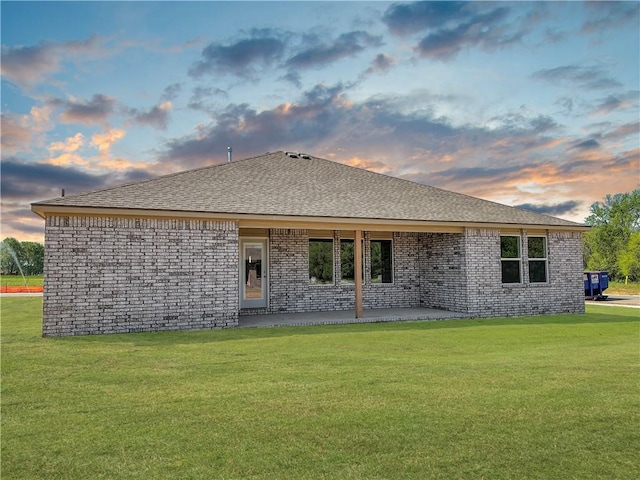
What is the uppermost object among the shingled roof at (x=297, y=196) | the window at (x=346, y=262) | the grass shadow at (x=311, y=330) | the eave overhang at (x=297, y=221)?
the shingled roof at (x=297, y=196)

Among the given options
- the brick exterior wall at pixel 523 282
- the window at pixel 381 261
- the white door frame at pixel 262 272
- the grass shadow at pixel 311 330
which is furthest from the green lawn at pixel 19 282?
the brick exterior wall at pixel 523 282

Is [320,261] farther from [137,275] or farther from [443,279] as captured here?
[137,275]

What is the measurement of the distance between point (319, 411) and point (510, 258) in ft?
39.1

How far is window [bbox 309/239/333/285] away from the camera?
14.7 metres

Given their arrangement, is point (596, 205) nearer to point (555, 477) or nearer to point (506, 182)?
point (506, 182)

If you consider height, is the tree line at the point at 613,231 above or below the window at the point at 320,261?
above

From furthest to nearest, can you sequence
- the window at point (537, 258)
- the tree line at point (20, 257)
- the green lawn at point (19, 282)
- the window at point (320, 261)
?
the tree line at point (20, 257) < the green lawn at point (19, 282) < the window at point (537, 258) < the window at point (320, 261)

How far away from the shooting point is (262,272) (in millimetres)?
14273

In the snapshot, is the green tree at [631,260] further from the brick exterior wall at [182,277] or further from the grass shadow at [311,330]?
the brick exterior wall at [182,277]

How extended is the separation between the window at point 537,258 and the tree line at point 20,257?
7572cm

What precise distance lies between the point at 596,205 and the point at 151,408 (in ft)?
198

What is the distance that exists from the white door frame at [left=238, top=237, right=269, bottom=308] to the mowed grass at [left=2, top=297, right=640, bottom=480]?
528cm

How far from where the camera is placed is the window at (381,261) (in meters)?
15.6

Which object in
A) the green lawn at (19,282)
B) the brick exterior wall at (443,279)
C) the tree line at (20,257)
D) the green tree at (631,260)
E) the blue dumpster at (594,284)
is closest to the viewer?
the brick exterior wall at (443,279)
